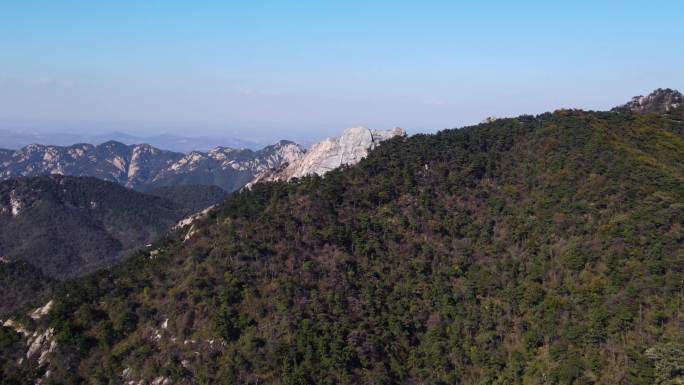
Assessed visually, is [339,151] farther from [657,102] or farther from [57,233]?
[57,233]

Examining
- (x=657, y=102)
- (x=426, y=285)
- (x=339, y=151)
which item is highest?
(x=657, y=102)

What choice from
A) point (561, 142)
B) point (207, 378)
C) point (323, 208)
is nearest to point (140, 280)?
point (207, 378)

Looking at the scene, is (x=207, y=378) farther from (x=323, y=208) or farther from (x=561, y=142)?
(x=561, y=142)

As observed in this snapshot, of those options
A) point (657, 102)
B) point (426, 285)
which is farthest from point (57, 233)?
point (657, 102)

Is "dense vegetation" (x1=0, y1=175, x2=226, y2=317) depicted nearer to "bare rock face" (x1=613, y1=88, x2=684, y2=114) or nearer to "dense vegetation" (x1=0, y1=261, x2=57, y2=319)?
"dense vegetation" (x1=0, y1=261, x2=57, y2=319)

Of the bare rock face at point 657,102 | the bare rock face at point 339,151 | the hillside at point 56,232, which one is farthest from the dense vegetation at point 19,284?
the bare rock face at point 657,102

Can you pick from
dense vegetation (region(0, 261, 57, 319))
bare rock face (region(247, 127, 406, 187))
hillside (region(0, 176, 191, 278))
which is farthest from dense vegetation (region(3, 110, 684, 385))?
hillside (region(0, 176, 191, 278))

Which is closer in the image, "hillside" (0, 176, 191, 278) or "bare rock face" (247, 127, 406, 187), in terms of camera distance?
"bare rock face" (247, 127, 406, 187)
